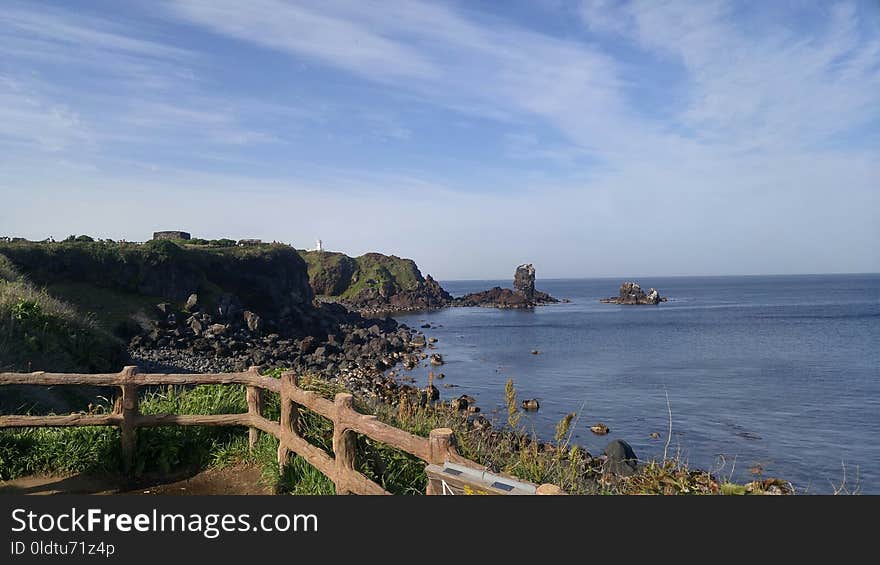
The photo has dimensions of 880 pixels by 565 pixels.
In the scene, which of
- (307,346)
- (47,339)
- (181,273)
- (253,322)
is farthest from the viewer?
(181,273)

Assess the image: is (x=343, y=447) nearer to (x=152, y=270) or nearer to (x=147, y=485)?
(x=147, y=485)

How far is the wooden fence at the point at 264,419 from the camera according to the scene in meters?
5.86

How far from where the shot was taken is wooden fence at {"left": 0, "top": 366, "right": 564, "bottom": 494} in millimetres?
5855

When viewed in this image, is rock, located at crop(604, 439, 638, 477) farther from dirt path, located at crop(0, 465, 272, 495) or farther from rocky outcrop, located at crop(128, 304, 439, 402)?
dirt path, located at crop(0, 465, 272, 495)

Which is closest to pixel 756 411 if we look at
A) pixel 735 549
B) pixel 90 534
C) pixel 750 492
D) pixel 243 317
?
Result: pixel 750 492

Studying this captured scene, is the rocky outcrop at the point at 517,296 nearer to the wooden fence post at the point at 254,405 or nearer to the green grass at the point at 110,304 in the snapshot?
the green grass at the point at 110,304

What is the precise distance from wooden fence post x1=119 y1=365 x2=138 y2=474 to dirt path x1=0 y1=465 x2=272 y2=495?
26 centimetres

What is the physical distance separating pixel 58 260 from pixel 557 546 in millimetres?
41592

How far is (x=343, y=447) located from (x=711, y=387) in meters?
32.8

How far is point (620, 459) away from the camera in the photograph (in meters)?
18.2

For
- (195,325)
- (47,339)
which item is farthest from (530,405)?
(195,325)

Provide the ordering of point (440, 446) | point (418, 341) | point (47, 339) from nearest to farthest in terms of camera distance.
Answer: point (440, 446) → point (47, 339) → point (418, 341)

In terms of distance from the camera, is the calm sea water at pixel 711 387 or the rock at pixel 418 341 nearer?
the calm sea water at pixel 711 387

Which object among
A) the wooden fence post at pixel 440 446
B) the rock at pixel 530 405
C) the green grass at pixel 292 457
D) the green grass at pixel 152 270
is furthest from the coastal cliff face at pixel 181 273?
the wooden fence post at pixel 440 446
